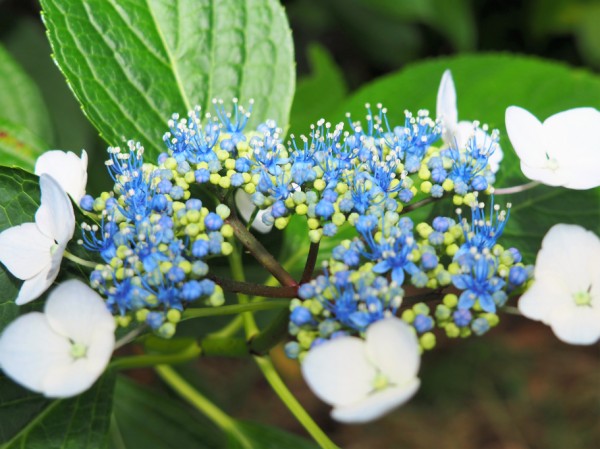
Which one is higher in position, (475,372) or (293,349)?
(293,349)

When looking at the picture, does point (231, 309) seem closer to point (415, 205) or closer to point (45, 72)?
point (415, 205)

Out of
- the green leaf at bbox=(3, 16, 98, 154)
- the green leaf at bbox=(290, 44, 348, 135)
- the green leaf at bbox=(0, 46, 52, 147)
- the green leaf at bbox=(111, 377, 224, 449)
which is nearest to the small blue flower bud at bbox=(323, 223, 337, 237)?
the green leaf at bbox=(111, 377, 224, 449)

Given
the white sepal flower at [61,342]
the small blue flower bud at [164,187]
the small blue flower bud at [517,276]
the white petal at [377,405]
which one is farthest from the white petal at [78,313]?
the small blue flower bud at [517,276]

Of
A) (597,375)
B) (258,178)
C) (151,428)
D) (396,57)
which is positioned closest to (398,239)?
(258,178)

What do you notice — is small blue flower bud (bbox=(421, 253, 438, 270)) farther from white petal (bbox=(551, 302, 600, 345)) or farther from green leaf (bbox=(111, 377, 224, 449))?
green leaf (bbox=(111, 377, 224, 449))

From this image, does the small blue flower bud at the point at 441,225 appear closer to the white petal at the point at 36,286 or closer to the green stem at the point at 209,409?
the white petal at the point at 36,286

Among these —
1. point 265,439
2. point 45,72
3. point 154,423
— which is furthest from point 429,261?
point 45,72
